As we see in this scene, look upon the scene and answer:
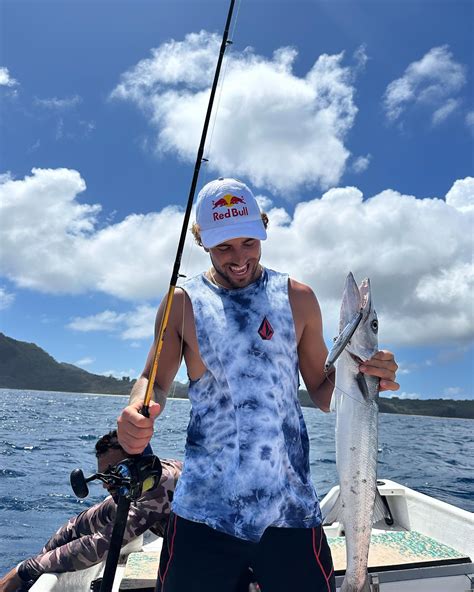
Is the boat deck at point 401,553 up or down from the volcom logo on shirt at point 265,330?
down

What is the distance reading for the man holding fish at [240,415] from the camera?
104 inches

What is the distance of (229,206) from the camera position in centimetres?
306

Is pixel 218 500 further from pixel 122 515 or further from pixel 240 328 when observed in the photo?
pixel 240 328

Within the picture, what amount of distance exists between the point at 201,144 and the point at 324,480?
1291cm

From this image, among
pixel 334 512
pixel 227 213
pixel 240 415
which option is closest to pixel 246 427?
pixel 240 415

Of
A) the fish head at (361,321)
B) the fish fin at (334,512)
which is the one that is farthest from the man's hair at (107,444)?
the fish head at (361,321)

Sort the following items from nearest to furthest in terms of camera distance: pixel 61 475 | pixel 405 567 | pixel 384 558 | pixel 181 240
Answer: pixel 181 240, pixel 405 567, pixel 384 558, pixel 61 475

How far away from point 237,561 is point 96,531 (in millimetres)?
2331

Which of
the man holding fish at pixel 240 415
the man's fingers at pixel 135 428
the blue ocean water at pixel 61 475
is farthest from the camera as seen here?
the blue ocean water at pixel 61 475

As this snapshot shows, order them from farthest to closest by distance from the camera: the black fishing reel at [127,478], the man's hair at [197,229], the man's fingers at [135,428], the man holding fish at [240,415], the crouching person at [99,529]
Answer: the crouching person at [99,529]
the man's hair at [197,229]
the black fishing reel at [127,478]
the man holding fish at [240,415]
the man's fingers at [135,428]

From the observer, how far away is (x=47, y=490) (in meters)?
12.9

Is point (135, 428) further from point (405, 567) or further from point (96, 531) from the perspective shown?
point (405, 567)

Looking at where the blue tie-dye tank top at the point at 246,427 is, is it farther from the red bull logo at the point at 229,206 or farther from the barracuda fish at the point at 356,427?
the red bull logo at the point at 229,206

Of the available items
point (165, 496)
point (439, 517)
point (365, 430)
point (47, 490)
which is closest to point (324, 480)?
point (47, 490)
